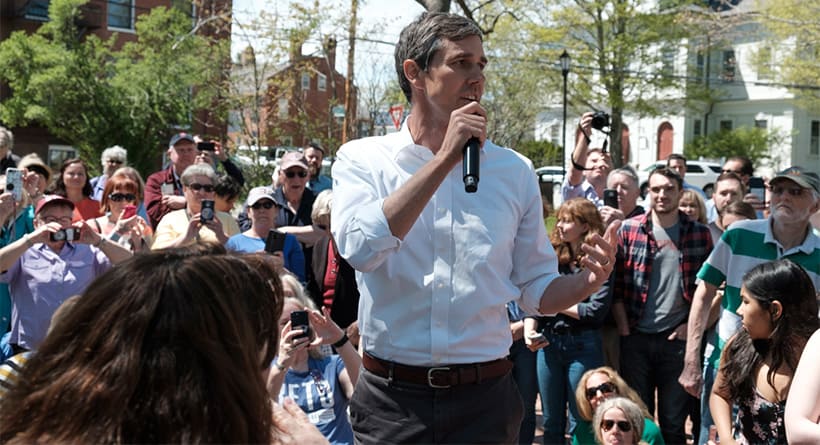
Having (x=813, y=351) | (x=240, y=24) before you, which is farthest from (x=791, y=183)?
(x=240, y=24)

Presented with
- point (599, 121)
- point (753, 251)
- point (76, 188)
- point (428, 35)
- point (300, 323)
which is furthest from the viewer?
point (76, 188)

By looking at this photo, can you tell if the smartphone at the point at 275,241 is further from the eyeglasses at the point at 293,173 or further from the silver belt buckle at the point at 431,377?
the silver belt buckle at the point at 431,377

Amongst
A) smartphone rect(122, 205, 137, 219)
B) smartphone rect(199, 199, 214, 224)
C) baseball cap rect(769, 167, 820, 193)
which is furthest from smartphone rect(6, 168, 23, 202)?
baseball cap rect(769, 167, 820, 193)

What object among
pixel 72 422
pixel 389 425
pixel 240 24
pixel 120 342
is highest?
pixel 240 24

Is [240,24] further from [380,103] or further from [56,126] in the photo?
[56,126]

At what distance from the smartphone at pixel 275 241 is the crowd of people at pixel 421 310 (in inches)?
0.8

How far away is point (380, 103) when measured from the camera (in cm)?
1847

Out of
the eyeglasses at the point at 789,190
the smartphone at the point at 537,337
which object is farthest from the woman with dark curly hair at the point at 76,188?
the eyeglasses at the point at 789,190

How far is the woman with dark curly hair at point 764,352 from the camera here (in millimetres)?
4363

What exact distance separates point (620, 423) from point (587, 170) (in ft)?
10.7

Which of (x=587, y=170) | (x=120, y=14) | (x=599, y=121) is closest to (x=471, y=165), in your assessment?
(x=599, y=121)

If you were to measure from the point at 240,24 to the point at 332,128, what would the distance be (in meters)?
2.88

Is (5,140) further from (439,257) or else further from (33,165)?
(439,257)

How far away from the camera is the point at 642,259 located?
20.9 ft
